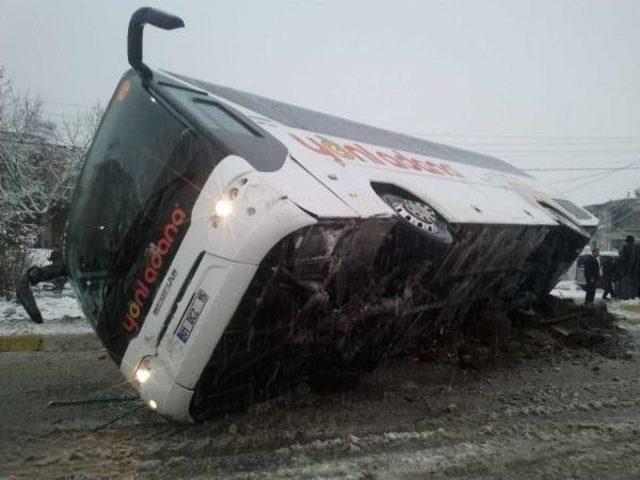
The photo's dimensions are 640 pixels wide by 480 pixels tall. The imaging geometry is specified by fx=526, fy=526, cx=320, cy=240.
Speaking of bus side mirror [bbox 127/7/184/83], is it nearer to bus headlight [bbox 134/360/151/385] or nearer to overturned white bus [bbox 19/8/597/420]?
overturned white bus [bbox 19/8/597/420]

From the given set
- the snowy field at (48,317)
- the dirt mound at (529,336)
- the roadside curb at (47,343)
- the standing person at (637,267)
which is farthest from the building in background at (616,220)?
the roadside curb at (47,343)

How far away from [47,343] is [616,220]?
46.2 m

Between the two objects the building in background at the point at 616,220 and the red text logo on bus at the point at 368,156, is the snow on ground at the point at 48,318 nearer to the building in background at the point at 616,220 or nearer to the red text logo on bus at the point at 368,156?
the red text logo on bus at the point at 368,156

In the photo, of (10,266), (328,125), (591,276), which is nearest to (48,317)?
(10,266)

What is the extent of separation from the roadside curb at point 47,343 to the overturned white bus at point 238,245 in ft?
9.91

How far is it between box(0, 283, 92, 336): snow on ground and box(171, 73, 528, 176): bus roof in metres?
3.84

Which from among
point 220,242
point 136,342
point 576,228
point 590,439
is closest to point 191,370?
point 136,342

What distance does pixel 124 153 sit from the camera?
11.0 ft

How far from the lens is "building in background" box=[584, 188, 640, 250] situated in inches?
1614

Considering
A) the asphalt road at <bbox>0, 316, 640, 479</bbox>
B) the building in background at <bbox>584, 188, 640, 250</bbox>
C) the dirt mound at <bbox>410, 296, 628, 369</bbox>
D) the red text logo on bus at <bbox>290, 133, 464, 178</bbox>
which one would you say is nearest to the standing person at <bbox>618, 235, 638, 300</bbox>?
the dirt mound at <bbox>410, 296, 628, 369</bbox>

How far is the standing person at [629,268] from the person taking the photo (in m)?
10.9

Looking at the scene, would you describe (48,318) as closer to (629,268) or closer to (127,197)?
(127,197)

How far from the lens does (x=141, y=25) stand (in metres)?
3.07

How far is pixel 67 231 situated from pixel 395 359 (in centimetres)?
305
